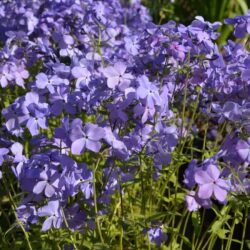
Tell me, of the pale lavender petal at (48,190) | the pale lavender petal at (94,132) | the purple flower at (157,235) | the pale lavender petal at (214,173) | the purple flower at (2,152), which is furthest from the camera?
the purple flower at (157,235)

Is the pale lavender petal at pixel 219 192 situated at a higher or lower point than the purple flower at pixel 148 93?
lower

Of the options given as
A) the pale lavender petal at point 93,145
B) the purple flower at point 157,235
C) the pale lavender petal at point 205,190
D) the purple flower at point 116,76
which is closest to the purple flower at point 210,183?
the pale lavender petal at point 205,190

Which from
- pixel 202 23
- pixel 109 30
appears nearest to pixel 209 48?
pixel 202 23

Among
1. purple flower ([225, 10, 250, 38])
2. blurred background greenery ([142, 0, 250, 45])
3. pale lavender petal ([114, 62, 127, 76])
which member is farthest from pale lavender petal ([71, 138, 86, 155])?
blurred background greenery ([142, 0, 250, 45])

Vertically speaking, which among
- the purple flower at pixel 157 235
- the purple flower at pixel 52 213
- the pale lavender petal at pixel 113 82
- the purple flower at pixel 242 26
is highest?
the purple flower at pixel 242 26

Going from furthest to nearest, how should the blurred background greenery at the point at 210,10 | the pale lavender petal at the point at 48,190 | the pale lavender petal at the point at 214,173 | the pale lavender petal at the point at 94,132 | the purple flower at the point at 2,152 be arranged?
the blurred background greenery at the point at 210,10 → the purple flower at the point at 2,152 → the pale lavender petal at the point at 48,190 → the pale lavender petal at the point at 94,132 → the pale lavender petal at the point at 214,173

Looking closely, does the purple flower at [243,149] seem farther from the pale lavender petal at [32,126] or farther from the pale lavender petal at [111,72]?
the pale lavender petal at [32,126]

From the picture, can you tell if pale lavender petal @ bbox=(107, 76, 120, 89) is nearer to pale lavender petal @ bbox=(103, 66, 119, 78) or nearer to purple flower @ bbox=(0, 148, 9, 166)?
pale lavender petal @ bbox=(103, 66, 119, 78)
